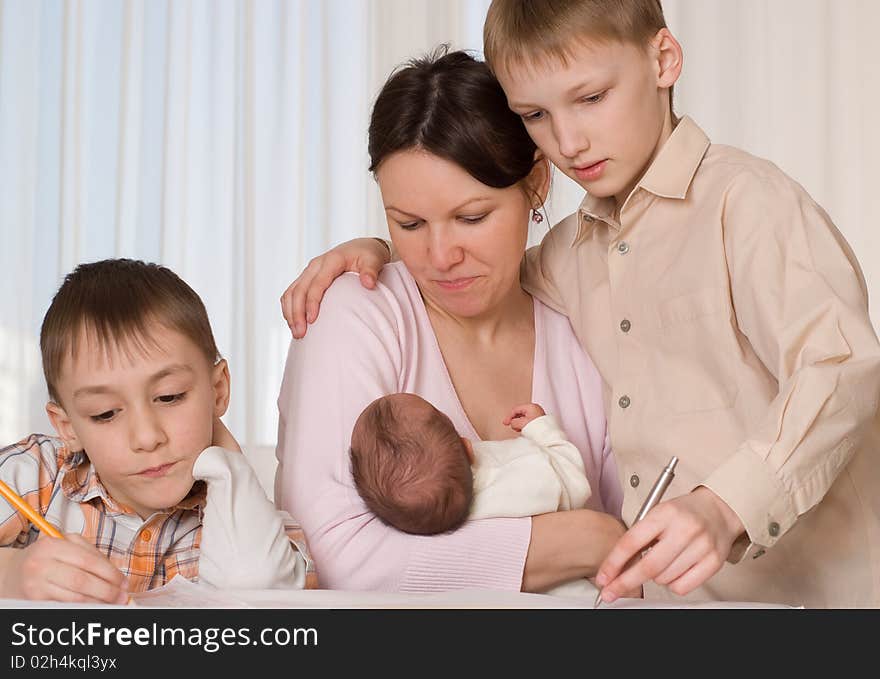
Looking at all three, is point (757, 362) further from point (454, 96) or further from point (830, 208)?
point (830, 208)

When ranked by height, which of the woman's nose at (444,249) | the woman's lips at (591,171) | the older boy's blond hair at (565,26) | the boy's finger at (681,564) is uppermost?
the older boy's blond hair at (565,26)

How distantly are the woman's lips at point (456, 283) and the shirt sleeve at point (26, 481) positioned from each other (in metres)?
0.64

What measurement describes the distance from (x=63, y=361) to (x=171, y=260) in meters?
3.04

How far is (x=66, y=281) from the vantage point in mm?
1684

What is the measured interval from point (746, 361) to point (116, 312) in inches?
35.1

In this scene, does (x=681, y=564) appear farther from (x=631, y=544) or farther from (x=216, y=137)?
(x=216, y=137)

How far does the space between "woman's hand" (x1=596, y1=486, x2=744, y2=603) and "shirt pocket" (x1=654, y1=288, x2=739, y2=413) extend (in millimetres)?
366

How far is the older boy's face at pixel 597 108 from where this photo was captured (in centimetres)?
146

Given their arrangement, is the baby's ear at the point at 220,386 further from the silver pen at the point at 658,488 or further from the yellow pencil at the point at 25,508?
the silver pen at the point at 658,488

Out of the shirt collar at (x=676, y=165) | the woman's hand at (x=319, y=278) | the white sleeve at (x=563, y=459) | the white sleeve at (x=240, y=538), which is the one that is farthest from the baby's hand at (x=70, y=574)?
the shirt collar at (x=676, y=165)

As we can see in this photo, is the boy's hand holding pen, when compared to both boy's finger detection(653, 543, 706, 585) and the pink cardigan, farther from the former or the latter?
the pink cardigan

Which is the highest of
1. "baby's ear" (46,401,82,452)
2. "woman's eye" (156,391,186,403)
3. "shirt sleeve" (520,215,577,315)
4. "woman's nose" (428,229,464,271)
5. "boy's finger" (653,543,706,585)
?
"woman's nose" (428,229,464,271)

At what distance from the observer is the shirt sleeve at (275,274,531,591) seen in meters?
1.39

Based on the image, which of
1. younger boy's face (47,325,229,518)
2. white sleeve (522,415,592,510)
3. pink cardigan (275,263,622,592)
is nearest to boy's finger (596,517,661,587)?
pink cardigan (275,263,622,592)
